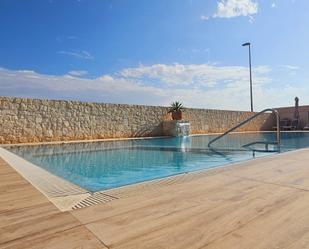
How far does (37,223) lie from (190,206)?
41.8 inches

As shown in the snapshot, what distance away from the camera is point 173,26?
35.8 feet

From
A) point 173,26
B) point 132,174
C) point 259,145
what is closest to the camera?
point 132,174

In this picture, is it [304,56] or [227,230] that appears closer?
[227,230]

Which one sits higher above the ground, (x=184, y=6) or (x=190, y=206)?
(x=184, y=6)

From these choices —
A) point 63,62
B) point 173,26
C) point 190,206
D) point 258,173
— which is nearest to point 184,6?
point 173,26

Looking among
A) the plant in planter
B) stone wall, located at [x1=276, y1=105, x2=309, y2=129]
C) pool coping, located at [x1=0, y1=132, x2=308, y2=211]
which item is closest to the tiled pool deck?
pool coping, located at [x1=0, y1=132, x2=308, y2=211]

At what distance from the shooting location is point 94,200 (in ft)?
7.34

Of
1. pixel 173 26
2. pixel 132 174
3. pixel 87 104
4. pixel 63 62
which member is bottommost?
pixel 132 174

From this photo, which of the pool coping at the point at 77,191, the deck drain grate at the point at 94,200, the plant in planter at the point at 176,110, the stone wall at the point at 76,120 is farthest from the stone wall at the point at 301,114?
the deck drain grate at the point at 94,200

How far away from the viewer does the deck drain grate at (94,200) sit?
211 centimetres

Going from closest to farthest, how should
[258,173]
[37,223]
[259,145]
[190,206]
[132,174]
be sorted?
1. [37,223]
2. [190,206]
3. [258,173]
4. [132,174]
5. [259,145]

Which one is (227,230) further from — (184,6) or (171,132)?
(171,132)

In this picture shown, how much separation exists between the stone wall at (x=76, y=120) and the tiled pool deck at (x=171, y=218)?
7.54 meters

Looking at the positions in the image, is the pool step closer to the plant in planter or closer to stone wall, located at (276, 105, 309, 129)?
the plant in planter
